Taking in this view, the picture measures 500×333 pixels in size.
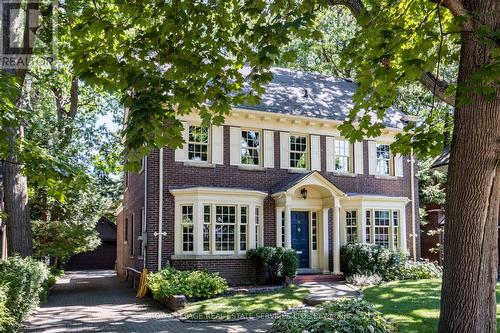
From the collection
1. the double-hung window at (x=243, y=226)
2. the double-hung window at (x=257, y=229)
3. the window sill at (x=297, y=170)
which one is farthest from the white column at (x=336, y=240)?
the double-hung window at (x=243, y=226)

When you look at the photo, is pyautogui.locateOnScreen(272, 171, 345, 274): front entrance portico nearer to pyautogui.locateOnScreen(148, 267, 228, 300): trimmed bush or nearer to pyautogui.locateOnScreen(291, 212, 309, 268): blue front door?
pyautogui.locateOnScreen(291, 212, 309, 268): blue front door

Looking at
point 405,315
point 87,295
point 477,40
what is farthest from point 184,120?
point 477,40

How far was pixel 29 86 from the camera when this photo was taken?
23.0m

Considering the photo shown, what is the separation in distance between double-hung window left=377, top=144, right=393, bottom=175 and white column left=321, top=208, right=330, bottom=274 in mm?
3507

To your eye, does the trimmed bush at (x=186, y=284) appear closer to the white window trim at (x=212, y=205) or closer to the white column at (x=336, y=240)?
the white window trim at (x=212, y=205)

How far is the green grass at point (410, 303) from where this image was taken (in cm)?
979

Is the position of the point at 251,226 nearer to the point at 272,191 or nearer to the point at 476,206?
the point at 272,191

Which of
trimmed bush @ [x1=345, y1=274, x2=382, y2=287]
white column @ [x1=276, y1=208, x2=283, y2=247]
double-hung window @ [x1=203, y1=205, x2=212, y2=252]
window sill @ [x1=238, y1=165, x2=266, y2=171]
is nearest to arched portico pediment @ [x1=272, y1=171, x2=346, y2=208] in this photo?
white column @ [x1=276, y1=208, x2=283, y2=247]

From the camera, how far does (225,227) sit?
17.3 meters

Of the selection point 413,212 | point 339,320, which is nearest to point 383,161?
point 413,212

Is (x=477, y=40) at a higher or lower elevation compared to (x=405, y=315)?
higher

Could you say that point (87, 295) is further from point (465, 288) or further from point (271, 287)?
point (465, 288)

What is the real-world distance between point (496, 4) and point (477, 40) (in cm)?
46

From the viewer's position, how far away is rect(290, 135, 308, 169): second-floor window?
19.0 m
